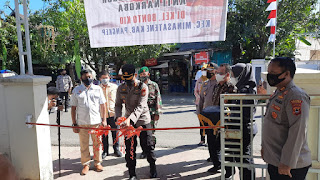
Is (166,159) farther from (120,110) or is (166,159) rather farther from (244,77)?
(244,77)

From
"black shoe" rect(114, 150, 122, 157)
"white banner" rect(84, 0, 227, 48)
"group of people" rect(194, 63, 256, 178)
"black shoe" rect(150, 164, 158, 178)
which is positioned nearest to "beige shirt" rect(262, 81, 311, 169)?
"group of people" rect(194, 63, 256, 178)

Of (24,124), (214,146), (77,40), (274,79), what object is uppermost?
(77,40)

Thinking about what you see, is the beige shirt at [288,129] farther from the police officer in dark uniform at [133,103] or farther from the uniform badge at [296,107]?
the police officer in dark uniform at [133,103]

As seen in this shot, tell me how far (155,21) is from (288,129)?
2.02 metres

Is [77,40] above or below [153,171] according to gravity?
above

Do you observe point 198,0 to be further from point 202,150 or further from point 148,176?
point 202,150

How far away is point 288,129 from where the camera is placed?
207 cm

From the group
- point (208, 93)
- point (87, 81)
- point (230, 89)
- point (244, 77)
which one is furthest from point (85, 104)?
point (244, 77)

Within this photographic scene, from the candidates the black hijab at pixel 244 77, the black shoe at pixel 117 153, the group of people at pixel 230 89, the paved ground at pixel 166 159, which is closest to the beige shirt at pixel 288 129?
the group of people at pixel 230 89

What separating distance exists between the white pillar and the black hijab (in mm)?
2669

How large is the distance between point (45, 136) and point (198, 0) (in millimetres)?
2877

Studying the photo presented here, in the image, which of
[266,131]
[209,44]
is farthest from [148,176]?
[209,44]

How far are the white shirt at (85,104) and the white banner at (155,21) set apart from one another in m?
0.96

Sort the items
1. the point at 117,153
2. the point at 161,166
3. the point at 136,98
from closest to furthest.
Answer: the point at 136,98, the point at 161,166, the point at 117,153
